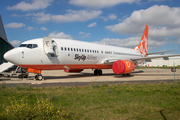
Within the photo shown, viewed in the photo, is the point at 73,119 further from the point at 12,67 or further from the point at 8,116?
Result: the point at 12,67

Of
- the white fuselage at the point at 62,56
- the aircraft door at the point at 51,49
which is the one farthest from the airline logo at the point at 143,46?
the aircraft door at the point at 51,49

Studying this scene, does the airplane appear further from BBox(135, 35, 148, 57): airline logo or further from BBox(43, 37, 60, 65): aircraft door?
BBox(135, 35, 148, 57): airline logo

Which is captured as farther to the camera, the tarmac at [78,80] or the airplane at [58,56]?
the airplane at [58,56]

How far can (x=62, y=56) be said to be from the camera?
1435 centimetres

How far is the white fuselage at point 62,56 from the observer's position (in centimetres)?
1260

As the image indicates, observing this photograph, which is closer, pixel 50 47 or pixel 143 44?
pixel 50 47

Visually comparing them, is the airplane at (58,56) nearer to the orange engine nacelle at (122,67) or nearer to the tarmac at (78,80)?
the orange engine nacelle at (122,67)

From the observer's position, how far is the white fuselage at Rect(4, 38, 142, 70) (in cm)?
1260

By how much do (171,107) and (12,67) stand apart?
16888 mm

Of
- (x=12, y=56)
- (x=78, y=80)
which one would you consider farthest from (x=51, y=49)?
(x=78, y=80)

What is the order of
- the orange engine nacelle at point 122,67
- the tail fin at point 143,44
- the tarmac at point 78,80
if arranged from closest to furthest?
the tarmac at point 78,80, the orange engine nacelle at point 122,67, the tail fin at point 143,44

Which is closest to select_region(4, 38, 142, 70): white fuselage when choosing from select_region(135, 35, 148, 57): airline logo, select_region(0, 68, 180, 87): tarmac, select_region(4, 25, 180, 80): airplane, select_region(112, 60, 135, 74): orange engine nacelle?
select_region(4, 25, 180, 80): airplane

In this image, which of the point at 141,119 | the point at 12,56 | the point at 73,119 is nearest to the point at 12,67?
the point at 12,56

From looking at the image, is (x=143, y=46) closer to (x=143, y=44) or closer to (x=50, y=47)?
(x=143, y=44)
